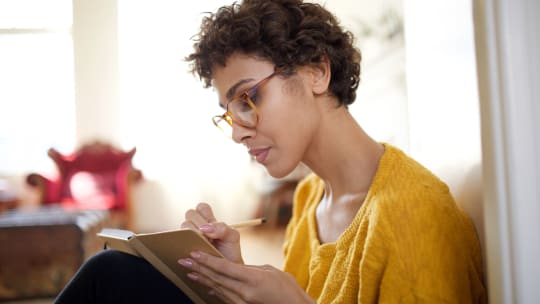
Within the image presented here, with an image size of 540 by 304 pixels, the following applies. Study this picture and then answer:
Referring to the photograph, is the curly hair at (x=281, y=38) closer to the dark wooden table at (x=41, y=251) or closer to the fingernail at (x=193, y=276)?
the fingernail at (x=193, y=276)

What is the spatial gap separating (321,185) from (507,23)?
762mm

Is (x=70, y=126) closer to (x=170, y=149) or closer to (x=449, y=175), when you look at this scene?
(x=170, y=149)

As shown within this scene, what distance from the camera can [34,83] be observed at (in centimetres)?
494

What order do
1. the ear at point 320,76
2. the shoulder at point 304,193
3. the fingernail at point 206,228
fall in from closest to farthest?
the fingernail at point 206,228 < the ear at point 320,76 < the shoulder at point 304,193

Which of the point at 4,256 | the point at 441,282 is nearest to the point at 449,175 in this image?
the point at 441,282

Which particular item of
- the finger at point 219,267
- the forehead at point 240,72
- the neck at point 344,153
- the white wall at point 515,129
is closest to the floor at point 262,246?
the neck at point 344,153

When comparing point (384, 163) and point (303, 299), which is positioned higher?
point (384, 163)

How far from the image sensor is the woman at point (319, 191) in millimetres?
862

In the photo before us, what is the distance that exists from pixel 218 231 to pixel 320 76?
41 centimetres

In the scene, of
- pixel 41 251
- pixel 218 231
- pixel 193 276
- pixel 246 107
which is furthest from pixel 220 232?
pixel 41 251

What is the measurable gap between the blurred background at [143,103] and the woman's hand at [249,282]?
11.6 ft

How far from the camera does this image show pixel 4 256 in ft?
8.03

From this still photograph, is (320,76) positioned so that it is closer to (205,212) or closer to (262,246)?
(205,212)

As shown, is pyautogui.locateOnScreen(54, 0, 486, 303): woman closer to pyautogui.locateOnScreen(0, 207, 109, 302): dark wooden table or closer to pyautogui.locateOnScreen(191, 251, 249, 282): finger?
pyautogui.locateOnScreen(191, 251, 249, 282): finger
